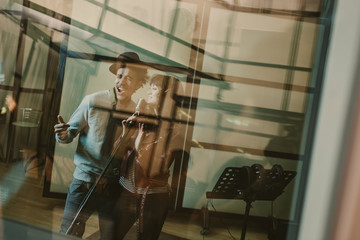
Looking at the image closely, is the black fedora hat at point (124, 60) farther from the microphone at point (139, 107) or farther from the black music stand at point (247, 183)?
the black music stand at point (247, 183)

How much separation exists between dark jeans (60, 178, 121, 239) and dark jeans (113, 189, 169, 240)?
0.20 ft

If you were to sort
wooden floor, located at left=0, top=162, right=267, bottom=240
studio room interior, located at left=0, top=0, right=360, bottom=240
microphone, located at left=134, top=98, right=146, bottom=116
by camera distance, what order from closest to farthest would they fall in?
wooden floor, located at left=0, top=162, right=267, bottom=240, studio room interior, located at left=0, top=0, right=360, bottom=240, microphone, located at left=134, top=98, right=146, bottom=116

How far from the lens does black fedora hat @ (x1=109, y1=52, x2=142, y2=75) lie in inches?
70.5

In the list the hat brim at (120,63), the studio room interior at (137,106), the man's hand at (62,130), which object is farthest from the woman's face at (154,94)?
the man's hand at (62,130)

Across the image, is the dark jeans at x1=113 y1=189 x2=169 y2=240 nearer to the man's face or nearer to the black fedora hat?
the man's face

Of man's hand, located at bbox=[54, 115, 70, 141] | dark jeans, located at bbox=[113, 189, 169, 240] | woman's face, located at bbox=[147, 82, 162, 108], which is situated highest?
woman's face, located at bbox=[147, 82, 162, 108]

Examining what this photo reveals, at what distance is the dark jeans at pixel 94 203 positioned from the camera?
1752 mm

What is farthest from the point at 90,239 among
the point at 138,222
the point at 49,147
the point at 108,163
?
the point at 49,147

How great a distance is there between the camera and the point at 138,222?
1.73 metres

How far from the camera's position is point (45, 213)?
1392 millimetres

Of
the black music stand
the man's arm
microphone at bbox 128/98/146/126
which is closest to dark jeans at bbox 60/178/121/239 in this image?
the man's arm

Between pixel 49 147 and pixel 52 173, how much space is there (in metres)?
0.15

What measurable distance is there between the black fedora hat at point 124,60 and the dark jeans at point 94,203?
26.9 inches

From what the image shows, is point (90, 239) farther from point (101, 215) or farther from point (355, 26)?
point (355, 26)
